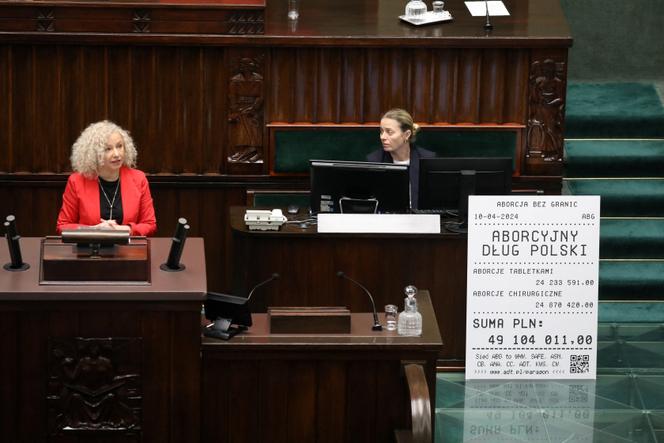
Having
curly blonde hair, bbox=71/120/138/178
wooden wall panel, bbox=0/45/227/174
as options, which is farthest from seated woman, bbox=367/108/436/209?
curly blonde hair, bbox=71/120/138/178

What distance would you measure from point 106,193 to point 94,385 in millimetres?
2439

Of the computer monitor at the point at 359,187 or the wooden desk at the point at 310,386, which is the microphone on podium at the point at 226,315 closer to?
the wooden desk at the point at 310,386

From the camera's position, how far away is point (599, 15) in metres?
11.8

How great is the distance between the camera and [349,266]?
26.6 feet

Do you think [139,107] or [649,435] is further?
[139,107]

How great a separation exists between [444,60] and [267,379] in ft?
13.1

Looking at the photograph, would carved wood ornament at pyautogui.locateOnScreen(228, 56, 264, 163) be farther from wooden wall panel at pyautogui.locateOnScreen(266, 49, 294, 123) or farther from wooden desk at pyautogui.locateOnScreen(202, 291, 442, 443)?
wooden desk at pyautogui.locateOnScreen(202, 291, 442, 443)

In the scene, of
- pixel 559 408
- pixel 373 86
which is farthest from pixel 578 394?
pixel 373 86

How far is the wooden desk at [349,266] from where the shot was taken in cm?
807

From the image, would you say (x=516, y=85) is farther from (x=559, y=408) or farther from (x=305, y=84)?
(x=559, y=408)

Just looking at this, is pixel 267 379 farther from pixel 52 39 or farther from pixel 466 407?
pixel 52 39

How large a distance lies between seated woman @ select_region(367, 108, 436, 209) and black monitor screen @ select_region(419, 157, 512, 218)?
338 millimetres

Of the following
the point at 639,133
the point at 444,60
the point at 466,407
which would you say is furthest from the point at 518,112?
the point at 466,407

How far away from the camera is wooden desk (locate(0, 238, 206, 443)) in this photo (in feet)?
18.3
